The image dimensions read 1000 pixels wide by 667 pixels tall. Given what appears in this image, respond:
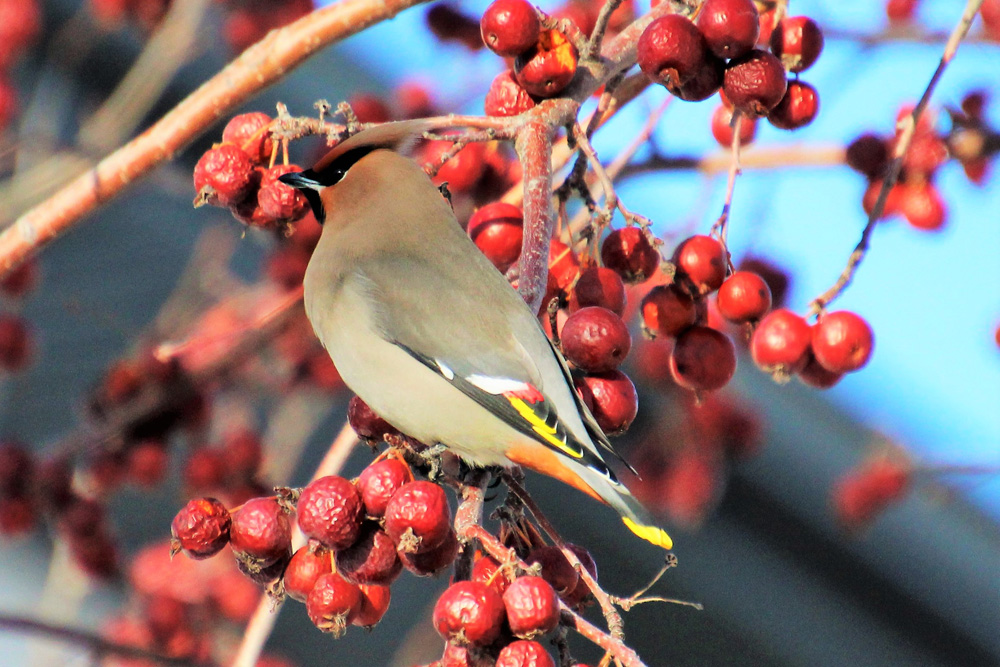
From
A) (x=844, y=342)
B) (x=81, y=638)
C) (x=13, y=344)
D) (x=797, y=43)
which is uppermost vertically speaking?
(x=797, y=43)

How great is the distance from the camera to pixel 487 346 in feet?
5.74

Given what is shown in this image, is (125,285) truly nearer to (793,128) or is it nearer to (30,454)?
(30,454)

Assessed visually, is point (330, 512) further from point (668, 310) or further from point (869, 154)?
point (869, 154)

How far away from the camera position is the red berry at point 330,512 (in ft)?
4.36

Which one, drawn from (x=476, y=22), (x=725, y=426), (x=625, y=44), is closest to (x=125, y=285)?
(x=476, y=22)

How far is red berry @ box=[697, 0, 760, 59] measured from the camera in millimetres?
1575

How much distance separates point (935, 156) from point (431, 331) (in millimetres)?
1104

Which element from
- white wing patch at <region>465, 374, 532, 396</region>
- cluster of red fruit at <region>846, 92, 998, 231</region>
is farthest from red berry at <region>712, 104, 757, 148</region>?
white wing patch at <region>465, 374, 532, 396</region>

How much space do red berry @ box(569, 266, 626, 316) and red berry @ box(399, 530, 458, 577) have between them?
41cm

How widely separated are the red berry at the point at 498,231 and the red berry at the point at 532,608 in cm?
75

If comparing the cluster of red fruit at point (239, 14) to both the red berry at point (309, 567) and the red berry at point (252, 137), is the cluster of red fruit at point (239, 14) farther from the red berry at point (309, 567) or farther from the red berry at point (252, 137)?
the red berry at point (309, 567)

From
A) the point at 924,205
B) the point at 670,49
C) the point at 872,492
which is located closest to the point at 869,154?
the point at 924,205

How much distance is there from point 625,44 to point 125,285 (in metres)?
2.46

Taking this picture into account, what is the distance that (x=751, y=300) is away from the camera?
1.77m
